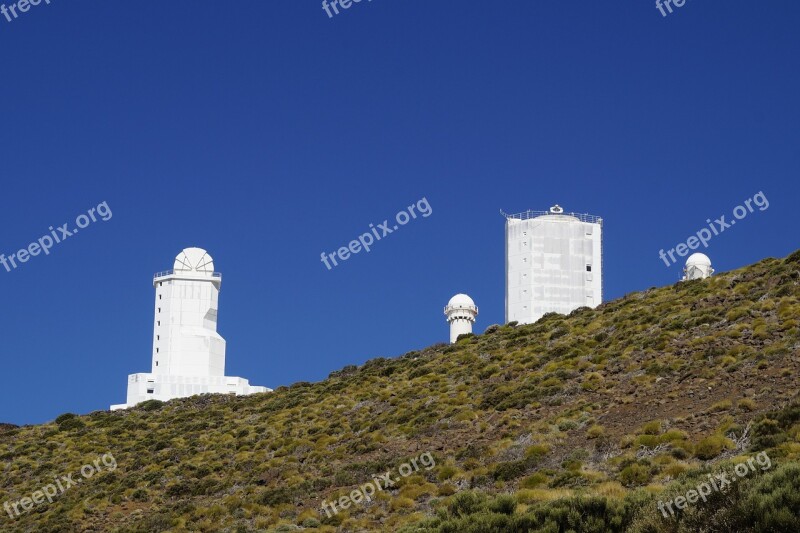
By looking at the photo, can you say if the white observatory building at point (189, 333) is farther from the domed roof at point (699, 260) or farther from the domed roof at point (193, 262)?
the domed roof at point (699, 260)

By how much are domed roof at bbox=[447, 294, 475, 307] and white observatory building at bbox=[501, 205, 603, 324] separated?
2.83 meters

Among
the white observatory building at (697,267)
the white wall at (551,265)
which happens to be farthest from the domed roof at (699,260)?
the white wall at (551,265)

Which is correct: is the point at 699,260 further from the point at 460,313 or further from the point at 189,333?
the point at 189,333

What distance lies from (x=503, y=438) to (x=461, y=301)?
158 ft

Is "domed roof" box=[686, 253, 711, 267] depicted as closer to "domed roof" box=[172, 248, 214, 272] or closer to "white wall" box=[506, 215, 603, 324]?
"white wall" box=[506, 215, 603, 324]

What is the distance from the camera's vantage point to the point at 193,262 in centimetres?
7200

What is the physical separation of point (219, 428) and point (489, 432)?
612 inches

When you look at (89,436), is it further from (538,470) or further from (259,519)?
(538,470)

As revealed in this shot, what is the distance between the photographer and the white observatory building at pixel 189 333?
2630 inches

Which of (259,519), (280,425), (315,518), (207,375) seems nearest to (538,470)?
(315,518)

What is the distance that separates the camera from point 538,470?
22891mm

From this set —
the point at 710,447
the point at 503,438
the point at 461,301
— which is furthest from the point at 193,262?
the point at 710,447

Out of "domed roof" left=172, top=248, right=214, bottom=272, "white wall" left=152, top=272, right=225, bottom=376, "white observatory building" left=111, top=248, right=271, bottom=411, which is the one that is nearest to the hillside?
"white observatory building" left=111, top=248, right=271, bottom=411

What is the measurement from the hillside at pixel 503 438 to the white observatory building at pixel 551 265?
1075 inches
